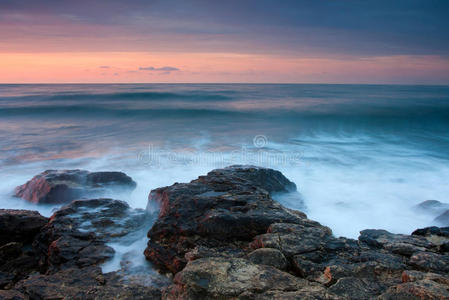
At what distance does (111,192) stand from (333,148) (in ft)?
35.7

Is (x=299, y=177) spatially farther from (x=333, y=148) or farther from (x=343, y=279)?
(x=343, y=279)

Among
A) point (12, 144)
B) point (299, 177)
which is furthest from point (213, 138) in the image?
point (12, 144)

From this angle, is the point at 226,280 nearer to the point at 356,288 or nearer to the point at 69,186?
the point at 356,288

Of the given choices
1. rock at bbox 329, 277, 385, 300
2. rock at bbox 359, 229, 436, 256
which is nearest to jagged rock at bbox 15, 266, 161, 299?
rock at bbox 329, 277, 385, 300

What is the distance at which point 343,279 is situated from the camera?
284 centimetres

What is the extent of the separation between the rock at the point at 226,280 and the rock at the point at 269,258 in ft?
0.52

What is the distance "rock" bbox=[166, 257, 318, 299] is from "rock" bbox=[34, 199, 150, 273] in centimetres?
175

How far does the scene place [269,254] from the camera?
324cm

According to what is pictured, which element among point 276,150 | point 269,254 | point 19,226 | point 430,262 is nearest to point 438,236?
point 430,262

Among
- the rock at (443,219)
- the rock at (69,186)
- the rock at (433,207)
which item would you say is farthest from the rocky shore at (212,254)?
the rock at (433,207)

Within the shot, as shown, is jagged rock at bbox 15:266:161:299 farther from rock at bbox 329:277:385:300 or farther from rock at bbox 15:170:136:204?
rock at bbox 15:170:136:204

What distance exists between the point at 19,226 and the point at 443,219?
7.29m

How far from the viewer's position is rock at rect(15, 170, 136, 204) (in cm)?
654

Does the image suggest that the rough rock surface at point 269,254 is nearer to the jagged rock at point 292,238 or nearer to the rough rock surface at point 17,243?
the jagged rock at point 292,238
